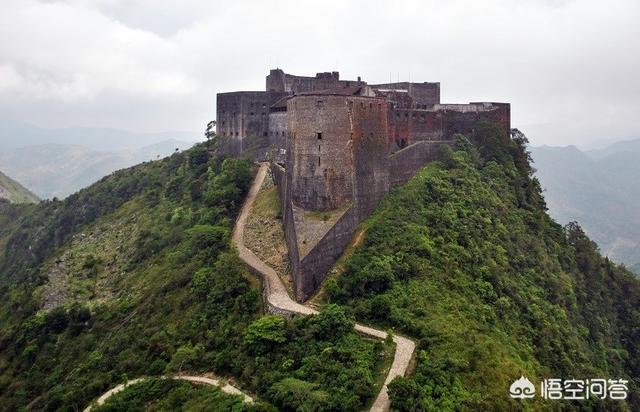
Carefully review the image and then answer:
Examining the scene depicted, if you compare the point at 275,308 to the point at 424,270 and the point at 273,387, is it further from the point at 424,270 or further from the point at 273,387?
the point at 424,270

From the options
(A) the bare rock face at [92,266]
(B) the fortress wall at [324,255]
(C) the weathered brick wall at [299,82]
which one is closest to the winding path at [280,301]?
(B) the fortress wall at [324,255]

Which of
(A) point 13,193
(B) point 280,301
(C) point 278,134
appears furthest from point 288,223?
(A) point 13,193

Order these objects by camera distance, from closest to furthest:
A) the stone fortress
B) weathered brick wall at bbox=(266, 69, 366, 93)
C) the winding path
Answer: the winding path, the stone fortress, weathered brick wall at bbox=(266, 69, 366, 93)

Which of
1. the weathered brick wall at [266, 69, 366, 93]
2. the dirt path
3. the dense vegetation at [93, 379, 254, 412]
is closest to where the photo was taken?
the dense vegetation at [93, 379, 254, 412]

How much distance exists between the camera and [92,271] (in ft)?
166

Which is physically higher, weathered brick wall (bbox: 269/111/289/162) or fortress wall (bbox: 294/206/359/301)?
weathered brick wall (bbox: 269/111/289/162)

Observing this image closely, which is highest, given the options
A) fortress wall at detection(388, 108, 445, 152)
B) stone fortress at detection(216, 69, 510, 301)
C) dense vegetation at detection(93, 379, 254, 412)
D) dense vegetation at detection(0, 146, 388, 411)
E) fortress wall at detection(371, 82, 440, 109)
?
fortress wall at detection(371, 82, 440, 109)

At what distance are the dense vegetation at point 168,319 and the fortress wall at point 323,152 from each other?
22.8ft

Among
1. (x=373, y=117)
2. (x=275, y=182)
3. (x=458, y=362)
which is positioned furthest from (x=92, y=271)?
(x=458, y=362)

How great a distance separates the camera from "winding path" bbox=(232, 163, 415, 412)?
88.9 feet

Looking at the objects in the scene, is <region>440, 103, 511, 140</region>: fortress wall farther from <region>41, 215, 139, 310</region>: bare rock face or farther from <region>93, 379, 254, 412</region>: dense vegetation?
<region>93, 379, 254, 412</region>: dense vegetation

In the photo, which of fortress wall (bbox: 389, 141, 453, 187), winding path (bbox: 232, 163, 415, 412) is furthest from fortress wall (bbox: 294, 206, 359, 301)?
fortress wall (bbox: 389, 141, 453, 187)

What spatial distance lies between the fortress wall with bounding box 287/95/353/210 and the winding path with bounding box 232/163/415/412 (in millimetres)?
5108

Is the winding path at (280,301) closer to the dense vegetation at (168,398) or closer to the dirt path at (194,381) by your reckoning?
the dirt path at (194,381)
